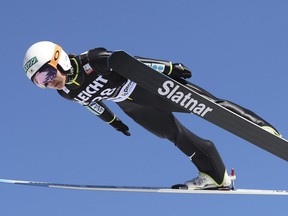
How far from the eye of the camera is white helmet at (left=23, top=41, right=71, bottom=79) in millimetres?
9078

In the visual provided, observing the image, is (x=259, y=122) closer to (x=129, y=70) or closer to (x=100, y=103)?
(x=129, y=70)

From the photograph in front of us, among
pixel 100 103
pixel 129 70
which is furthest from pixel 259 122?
pixel 100 103

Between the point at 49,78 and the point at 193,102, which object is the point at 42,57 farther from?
the point at 193,102

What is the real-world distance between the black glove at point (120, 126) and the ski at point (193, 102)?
8.52ft

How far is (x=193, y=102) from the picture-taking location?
29.8 ft

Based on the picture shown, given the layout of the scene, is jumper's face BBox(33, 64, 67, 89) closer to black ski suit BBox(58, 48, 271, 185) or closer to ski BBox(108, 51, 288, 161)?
black ski suit BBox(58, 48, 271, 185)

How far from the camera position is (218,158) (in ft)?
34.3

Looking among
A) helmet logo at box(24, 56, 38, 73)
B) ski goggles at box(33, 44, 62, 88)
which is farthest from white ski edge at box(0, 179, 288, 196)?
helmet logo at box(24, 56, 38, 73)

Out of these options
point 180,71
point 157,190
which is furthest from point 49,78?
point 157,190

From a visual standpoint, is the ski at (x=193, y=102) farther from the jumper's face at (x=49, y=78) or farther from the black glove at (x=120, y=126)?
the black glove at (x=120, y=126)

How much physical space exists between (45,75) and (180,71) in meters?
2.15

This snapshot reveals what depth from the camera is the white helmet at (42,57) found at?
9.08 metres

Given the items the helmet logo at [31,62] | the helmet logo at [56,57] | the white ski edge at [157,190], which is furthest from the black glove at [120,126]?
the helmet logo at [31,62]

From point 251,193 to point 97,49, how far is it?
12.4ft
